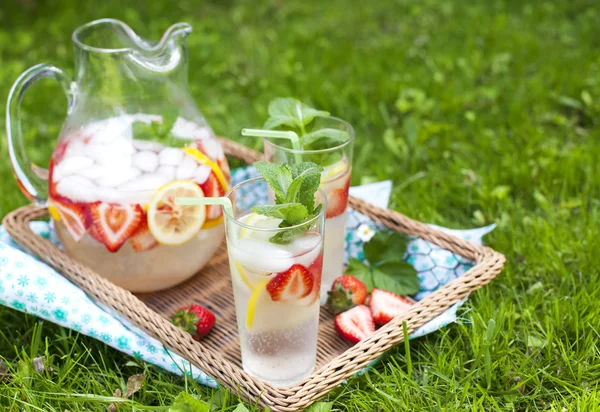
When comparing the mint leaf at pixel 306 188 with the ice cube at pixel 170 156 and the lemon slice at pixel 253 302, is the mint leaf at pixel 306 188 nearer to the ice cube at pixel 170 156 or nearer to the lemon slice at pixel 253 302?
the lemon slice at pixel 253 302

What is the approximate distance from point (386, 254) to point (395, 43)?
1.93m

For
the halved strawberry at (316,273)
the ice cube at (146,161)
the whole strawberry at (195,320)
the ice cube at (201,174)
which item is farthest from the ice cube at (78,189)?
the halved strawberry at (316,273)

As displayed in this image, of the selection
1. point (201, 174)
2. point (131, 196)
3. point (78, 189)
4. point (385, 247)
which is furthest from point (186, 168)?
point (385, 247)

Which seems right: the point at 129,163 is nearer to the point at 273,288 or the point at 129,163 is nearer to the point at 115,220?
the point at 115,220

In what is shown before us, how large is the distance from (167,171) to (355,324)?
577 mm

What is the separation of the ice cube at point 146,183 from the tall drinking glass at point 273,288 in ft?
0.79

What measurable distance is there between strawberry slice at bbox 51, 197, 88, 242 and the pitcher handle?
0.48ft

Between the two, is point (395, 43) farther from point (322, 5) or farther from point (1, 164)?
point (1, 164)

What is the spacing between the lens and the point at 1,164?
2795 millimetres

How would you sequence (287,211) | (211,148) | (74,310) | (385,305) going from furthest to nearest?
(211,148), (385,305), (74,310), (287,211)

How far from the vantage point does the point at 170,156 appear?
175cm

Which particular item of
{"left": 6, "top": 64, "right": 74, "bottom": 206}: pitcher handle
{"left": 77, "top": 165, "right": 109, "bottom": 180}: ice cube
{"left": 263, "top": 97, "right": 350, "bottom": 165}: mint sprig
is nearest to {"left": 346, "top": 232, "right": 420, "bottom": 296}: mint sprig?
{"left": 263, "top": 97, "right": 350, "bottom": 165}: mint sprig

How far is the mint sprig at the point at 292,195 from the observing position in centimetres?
137

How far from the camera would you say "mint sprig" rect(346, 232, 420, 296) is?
6.14 ft
